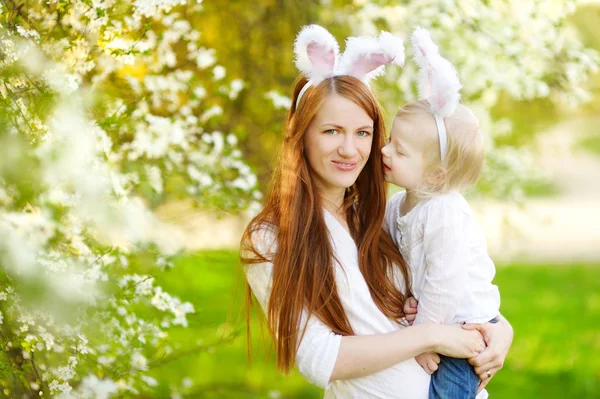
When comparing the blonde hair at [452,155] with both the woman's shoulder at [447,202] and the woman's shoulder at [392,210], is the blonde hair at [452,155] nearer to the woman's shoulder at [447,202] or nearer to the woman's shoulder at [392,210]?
the woman's shoulder at [447,202]

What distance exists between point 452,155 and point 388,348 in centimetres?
65

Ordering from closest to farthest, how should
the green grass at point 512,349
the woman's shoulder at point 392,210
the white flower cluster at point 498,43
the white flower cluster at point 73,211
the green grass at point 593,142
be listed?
the white flower cluster at point 73,211 → the woman's shoulder at point 392,210 → the white flower cluster at point 498,43 → the green grass at point 512,349 → the green grass at point 593,142

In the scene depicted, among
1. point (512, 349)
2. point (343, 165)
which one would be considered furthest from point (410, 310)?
point (512, 349)

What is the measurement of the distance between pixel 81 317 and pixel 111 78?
1173mm

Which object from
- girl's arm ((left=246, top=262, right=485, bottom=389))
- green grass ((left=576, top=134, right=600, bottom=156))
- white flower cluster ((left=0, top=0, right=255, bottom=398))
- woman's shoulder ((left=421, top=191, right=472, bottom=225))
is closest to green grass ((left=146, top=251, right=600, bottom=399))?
white flower cluster ((left=0, top=0, right=255, bottom=398))

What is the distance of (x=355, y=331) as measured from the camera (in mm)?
2271

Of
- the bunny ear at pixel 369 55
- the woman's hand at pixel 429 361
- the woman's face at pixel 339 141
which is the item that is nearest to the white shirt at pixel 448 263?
the woman's hand at pixel 429 361

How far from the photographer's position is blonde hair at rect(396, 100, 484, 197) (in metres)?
2.35

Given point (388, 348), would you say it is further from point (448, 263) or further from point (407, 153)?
point (407, 153)

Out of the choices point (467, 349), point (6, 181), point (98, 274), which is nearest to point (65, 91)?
point (6, 181)

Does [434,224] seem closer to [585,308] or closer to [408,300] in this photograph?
[408,300]

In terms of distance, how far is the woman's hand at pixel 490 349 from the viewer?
229 centimetres

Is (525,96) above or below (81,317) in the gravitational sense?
above

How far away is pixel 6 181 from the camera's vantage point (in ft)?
7.14
